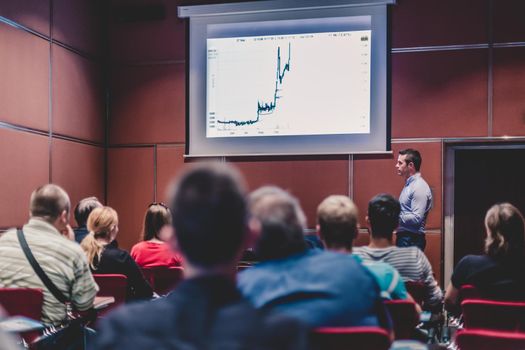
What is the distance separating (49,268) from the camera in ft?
8.81

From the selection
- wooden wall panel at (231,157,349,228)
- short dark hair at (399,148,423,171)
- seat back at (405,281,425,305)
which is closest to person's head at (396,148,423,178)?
short dark hair at (399,148,423,171)

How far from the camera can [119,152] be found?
656 cm

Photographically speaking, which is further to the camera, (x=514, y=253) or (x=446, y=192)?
(x=446, y=192)

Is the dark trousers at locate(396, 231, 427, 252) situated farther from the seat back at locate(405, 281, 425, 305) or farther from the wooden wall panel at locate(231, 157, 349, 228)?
the seat back at locate(405, 281, 425, 305)

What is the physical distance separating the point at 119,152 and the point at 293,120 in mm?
2138

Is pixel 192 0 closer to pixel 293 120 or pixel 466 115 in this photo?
pixel 293 120

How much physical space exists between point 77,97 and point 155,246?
273cm

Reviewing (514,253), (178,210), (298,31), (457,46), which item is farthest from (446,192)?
(178,210)

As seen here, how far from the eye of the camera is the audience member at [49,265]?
8.80ft

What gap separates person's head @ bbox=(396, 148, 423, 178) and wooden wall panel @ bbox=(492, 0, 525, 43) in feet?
4.85

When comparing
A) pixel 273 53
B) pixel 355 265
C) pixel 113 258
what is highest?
pixel 273 53

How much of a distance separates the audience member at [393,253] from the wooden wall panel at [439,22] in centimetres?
327

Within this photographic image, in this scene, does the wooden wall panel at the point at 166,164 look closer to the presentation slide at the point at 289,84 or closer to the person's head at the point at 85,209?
the presentation slide at the point at 289,84

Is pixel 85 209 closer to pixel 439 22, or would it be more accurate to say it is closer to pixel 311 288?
pixel 311 288
